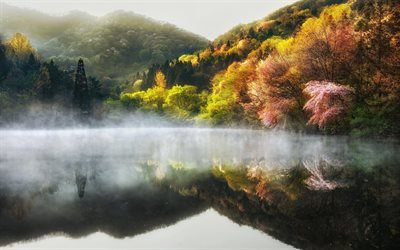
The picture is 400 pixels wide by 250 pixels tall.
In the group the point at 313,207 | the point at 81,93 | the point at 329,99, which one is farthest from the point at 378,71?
the point at 81,93

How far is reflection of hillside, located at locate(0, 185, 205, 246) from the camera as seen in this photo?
867cm

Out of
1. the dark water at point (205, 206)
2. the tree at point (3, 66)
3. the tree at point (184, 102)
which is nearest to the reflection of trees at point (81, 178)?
the dark water at point (205, 206)

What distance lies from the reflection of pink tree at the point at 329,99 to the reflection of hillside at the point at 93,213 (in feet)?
75.6

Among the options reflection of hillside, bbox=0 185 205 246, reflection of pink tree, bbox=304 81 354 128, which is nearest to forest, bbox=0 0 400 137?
reflection of pink tree, bbox=304 81 354 128

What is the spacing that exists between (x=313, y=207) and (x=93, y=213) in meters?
4.76

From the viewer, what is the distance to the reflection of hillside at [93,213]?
867 cm

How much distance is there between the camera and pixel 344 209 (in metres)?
9.45

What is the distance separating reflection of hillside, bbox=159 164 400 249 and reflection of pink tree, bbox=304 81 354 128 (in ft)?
61.2

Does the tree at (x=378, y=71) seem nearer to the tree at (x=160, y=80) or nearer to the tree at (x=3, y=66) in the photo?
the tree at (x=3, y=66)

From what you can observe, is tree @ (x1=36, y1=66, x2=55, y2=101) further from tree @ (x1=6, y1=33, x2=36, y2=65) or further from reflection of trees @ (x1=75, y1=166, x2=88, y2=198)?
reflection of trees @ (x1=75, y1=166, x2=88, y2=198)

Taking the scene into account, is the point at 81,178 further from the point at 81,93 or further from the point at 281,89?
the point at 81,93

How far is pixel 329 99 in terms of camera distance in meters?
33.8

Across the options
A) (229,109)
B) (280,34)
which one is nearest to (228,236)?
(229,109)

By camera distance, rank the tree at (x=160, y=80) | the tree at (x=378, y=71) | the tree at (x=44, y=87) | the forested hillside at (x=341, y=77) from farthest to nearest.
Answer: the tree at (x=160, y=80) < the tree at (x=44, y=87) < the forested hillside at (x=341, y=77) < the tree at (x=378, y=71)
